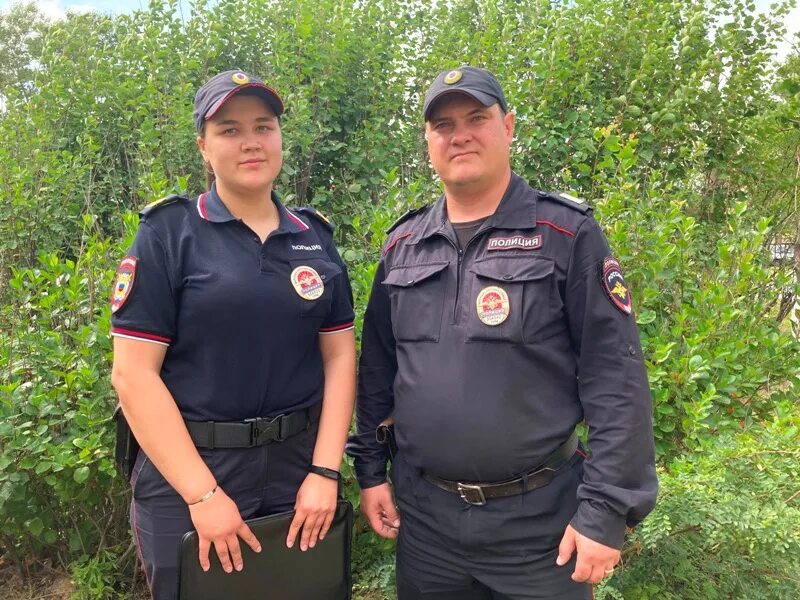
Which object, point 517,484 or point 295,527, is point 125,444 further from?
point 517,484

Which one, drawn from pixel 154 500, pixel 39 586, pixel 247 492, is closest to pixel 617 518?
pixel 247 492

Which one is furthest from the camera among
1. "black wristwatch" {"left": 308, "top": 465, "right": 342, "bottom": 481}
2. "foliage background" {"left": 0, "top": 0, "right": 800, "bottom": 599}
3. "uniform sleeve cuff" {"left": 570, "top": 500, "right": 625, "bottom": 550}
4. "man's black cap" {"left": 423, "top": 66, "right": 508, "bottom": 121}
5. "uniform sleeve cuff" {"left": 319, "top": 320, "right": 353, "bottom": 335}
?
"foliage background" {"left": 0, "top": 0, "right": 800, "bottom": 599}

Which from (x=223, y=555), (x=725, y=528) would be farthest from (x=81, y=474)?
(x=725, y=528)

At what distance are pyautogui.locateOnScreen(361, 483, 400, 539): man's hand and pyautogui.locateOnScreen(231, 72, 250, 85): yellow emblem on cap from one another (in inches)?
54.8

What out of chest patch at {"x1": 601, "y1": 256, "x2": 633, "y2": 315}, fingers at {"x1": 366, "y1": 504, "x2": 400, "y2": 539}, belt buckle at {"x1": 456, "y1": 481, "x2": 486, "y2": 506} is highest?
chest patch at {"x1": 601, "y1": 256, "x2": 633, "y2": 315}

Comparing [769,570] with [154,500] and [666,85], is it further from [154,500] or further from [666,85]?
[666,85]

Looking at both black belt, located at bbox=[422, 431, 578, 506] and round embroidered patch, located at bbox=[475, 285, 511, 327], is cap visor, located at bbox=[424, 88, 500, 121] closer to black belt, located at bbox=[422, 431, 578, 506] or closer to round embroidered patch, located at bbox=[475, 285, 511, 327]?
round embroidered patch, located at bbox=[475, 285, 511, 327]

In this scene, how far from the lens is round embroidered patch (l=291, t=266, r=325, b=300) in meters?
1.82

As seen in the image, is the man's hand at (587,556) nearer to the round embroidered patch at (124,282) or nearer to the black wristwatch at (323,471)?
the black wristwatch at (323,471)

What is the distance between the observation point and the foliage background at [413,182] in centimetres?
248

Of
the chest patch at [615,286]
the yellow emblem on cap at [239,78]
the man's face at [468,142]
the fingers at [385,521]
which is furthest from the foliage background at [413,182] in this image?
the yellow emblem on cap at [239,78]

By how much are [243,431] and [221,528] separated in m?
0.27

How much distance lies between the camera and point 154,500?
1.74 m

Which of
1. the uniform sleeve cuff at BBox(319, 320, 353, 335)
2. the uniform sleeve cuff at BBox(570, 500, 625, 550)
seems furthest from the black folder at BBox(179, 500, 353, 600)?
the uniform sleeve cuff at BBox(570, 500, 625, 550)
